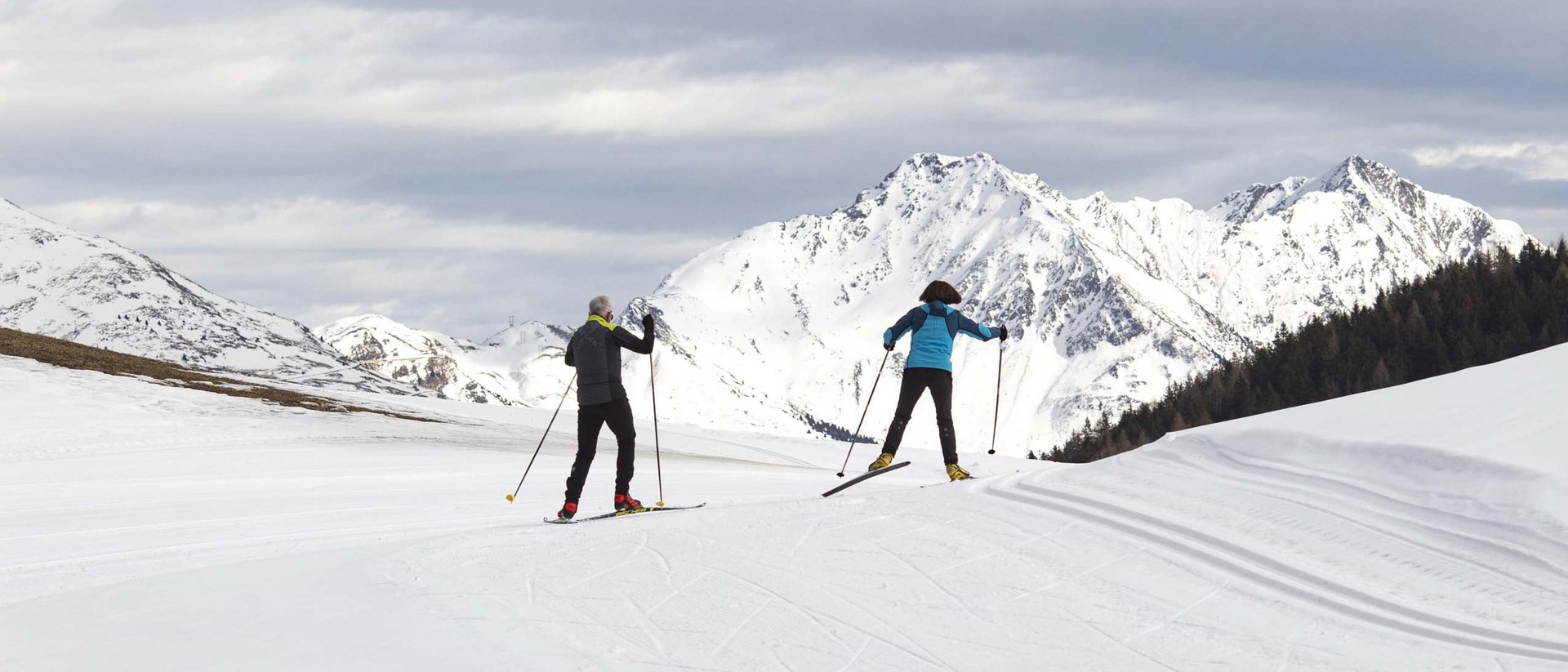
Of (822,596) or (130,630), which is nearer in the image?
(130,630)

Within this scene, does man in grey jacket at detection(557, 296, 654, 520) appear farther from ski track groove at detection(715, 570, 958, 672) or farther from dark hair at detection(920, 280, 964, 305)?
ski track groove at detection(715, 570, 958, 672)

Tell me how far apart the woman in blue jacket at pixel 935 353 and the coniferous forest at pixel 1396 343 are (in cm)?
6916

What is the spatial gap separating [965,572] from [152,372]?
97.9ft

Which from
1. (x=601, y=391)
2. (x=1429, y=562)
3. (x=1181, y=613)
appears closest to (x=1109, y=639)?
(x=1181, y=613)

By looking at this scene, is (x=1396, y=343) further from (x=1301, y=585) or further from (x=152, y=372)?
(x=1301, y=585)

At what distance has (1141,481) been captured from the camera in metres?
12.1

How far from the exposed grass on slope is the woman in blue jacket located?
19.5 meters

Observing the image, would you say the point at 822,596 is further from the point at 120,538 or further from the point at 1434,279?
the point at 1434,279

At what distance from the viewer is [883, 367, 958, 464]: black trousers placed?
49.9 ft

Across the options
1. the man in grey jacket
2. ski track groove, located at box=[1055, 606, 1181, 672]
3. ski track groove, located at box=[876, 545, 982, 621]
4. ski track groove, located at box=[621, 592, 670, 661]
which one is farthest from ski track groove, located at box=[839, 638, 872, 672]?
the man in grey jacket

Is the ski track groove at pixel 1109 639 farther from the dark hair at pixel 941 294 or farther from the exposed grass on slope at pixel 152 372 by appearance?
the exposed grass on slope at pixel 152 372

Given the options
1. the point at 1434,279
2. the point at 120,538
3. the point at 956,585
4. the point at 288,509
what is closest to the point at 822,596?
the point at 956,585

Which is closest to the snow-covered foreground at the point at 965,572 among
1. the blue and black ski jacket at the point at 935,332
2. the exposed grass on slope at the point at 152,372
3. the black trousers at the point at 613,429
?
the black trousers at the point at 613,429

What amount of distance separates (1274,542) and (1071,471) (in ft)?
11.4
